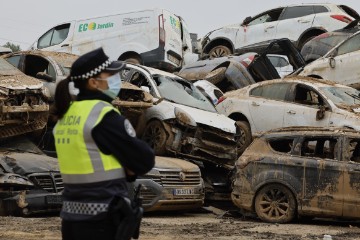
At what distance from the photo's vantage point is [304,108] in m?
13.7

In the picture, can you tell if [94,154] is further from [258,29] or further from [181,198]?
[258,29]

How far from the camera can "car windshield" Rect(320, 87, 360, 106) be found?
44.7ft

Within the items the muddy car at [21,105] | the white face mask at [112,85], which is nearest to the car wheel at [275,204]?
the muddy car at [21,105]

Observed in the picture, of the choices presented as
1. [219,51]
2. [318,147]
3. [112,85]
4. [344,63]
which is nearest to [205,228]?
[318,147]

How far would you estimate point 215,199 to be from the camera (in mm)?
12719

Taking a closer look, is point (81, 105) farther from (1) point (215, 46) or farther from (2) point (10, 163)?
(1) point (215, 46)

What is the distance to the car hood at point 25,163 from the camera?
382 inches

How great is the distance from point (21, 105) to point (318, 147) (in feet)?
14.5

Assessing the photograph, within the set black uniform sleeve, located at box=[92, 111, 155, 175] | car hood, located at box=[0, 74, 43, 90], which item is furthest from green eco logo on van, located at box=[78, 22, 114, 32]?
black uniform sleeve, located at box=[92, 111, 155, 175]

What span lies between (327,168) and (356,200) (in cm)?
62

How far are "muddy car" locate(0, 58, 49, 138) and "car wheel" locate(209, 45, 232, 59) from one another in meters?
11.3

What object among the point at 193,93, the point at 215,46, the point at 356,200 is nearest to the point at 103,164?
the point at 356,200

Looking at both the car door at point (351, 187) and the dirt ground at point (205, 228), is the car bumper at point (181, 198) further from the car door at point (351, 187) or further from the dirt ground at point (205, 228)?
the car door at point (351, 187)

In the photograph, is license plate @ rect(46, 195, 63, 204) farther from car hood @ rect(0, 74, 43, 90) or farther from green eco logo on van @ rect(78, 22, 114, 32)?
green eco logo on van @ rect(78, 22, 114, 32)
